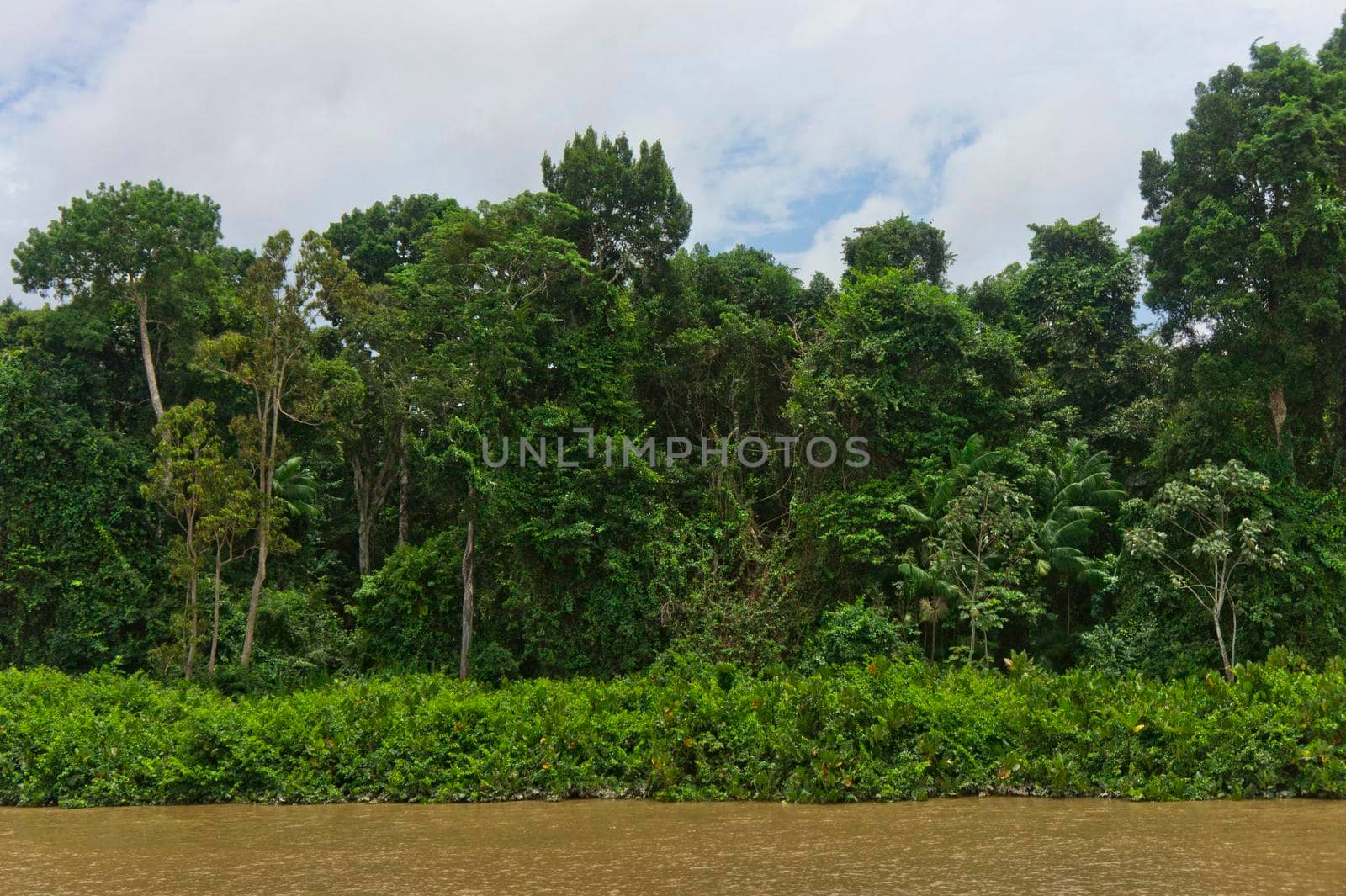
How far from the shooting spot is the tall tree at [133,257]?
1853 centimetres

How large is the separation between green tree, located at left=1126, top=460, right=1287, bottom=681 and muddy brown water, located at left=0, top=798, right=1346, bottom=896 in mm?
6387

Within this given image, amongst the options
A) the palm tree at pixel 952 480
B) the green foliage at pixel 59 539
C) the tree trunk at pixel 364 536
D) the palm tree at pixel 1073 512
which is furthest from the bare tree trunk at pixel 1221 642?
the green foliage at pixel 59 539

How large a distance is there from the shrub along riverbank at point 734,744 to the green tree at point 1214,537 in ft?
10.7

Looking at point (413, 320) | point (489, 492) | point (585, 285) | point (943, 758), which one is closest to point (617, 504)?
point (489, 492)

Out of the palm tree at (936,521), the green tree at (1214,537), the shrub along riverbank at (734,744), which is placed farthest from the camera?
the palm tree at (936,521)

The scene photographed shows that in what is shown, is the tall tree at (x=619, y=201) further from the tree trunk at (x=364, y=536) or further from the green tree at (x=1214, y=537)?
the green tree at (x=1214, y=537)

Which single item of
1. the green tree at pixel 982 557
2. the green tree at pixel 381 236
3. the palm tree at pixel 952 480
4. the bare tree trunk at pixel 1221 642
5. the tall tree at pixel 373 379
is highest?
the green tree at pixel 381 236

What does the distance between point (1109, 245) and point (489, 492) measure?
1505 cm

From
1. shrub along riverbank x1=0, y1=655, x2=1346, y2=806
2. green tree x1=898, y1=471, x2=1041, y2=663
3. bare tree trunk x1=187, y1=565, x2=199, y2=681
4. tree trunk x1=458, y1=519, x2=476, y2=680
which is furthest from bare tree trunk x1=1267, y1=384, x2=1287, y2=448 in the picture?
bare tree trunk x1=187, y1=565, x2=199, y2=681

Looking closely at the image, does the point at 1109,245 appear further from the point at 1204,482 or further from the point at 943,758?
the point at 943,758

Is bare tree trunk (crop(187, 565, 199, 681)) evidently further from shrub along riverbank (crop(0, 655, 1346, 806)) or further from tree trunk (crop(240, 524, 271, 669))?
shrub along riverbank (crop(0, 655, 1346, 806))

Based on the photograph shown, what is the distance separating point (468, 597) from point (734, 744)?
9123mm

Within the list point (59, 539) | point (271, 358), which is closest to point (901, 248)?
point (271, 358)

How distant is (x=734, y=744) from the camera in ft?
31.4
